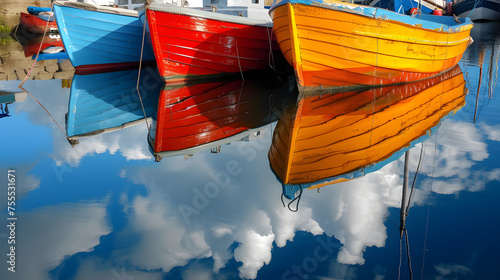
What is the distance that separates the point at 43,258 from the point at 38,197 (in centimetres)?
129

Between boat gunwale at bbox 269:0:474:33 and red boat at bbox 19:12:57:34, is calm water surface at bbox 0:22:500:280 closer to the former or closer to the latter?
boat gunwale at bbox 269:0:474:33

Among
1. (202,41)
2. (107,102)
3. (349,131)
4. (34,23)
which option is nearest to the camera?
(349,131)

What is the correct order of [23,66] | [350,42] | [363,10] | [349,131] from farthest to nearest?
[23,66]
[350,42]
[363,10]
[349,131]

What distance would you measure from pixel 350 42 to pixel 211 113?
3.03 m

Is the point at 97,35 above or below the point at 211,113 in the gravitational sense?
above

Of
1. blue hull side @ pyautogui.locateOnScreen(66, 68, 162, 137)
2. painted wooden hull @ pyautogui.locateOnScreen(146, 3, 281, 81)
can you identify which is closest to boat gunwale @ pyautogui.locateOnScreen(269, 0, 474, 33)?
painted wooden hull @ pyautogui.locateOnScreen(146, 3, 281, 81)

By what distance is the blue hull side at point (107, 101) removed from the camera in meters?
6.73

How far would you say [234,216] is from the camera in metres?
3.70

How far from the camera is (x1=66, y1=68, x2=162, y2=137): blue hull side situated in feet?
22.1

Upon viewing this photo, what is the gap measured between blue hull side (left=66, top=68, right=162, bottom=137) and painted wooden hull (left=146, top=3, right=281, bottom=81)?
0.88 metres

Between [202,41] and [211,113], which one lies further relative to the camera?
[202,41]

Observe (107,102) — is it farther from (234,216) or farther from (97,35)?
(234,216)

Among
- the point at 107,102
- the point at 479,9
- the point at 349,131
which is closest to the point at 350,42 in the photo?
the point at 349,131

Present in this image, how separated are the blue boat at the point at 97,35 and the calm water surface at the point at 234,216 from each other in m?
6.86
